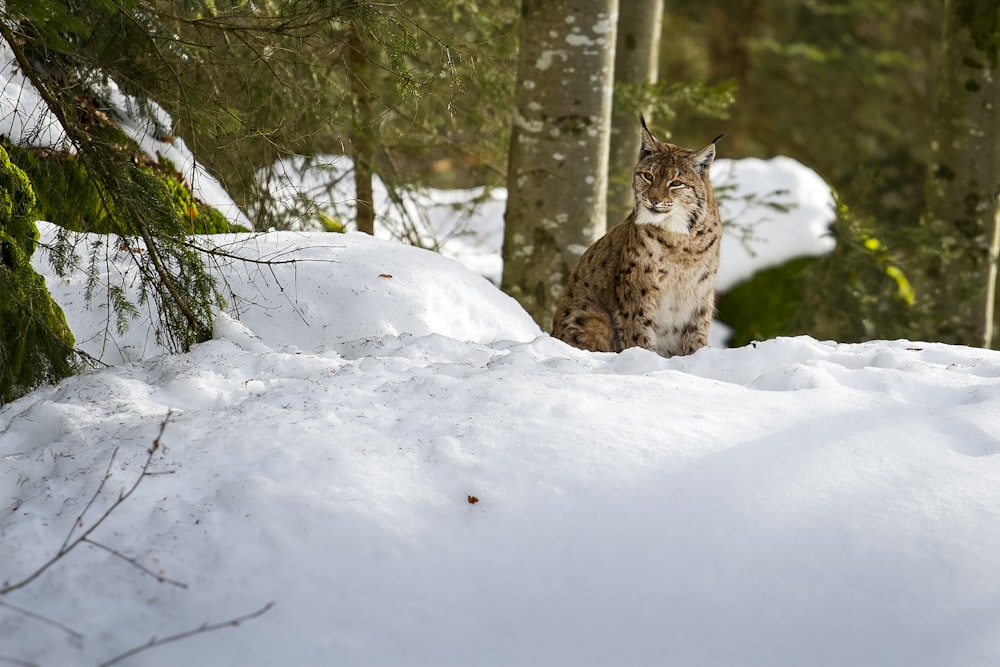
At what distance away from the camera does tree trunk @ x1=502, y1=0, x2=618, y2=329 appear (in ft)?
18.6

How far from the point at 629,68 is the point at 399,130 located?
267 cm

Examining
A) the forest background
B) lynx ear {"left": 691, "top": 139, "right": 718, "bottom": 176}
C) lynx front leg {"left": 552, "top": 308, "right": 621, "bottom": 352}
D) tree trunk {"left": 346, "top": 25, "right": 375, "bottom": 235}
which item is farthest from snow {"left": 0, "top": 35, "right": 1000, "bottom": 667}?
tree trunk {"left": 346, "top": 25, "right": 375, "bottom": 235}

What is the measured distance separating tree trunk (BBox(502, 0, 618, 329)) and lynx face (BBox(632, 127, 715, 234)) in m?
0.83

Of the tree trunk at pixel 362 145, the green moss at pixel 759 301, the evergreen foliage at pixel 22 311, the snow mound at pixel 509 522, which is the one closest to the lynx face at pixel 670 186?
the snow mound at pixel 509 522

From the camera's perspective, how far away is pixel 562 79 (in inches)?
225

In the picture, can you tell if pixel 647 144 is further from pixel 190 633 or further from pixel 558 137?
pixel 190 633

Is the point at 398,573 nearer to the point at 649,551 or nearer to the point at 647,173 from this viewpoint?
the point at 649,551

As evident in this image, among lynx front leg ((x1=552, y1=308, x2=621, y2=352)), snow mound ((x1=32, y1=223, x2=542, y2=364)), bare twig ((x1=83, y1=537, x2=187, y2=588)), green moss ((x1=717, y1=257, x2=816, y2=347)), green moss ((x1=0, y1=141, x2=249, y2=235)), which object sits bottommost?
green moss ((x1=717, y1=257, x2=816, y2=347))

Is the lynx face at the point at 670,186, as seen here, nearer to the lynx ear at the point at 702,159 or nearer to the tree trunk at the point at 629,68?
the lynx ear at the point at 702,159

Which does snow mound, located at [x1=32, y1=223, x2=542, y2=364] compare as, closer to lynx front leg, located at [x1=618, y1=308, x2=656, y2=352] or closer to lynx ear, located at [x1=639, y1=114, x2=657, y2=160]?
lynx front leg, located at [x1=618, y1=308, x2=656, y2=352]

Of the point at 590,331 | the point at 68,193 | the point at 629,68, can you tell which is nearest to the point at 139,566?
the point at 68,193

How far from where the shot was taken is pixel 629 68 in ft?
26.2

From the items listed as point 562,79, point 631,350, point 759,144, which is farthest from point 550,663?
point 759,144

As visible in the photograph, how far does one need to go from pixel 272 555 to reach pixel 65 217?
95.5 inches
